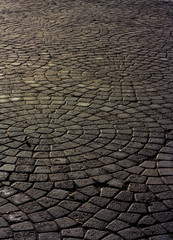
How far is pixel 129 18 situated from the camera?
11398 mm

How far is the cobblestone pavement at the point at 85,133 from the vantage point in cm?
378

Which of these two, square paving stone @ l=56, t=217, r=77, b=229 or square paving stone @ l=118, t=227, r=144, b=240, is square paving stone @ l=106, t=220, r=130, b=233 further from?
square paving stone @ l=56, t=217, r=77, b=229

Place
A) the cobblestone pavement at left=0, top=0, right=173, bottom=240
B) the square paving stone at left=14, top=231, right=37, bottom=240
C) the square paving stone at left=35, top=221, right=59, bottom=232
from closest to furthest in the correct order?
the square paving stone at left=14, top=231, right=37, bottom=240, the square paving stone at left=35, top=221, right=59, bottom=232, the cobblestone pavement at left=0, top=0, right=173, bottom=240

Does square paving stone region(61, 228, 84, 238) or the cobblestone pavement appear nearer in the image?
square paving stone region(61, 228, 84, 238)

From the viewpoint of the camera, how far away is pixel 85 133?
5297mm

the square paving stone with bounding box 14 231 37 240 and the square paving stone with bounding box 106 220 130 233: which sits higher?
the square paving stone with bounding box 14 231 37 240

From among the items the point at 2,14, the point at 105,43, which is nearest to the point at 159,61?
the point at 105,43

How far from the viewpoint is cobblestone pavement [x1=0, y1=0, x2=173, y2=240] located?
3781mm

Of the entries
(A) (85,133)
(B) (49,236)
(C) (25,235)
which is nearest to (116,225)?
(B) (49,236)

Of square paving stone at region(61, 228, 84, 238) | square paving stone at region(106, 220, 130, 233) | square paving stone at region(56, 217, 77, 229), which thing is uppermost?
square paving stone at region(56, 217, 77, 229)

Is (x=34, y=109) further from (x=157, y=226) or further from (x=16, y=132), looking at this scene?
(x=157, y=226)

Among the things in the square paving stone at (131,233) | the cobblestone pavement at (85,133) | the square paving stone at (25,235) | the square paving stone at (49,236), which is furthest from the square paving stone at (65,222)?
the square paving stone at (131,233)

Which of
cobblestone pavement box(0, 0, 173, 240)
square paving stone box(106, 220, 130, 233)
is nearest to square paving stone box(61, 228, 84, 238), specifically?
cobblestone pavement box(0, 0, 173, 240)

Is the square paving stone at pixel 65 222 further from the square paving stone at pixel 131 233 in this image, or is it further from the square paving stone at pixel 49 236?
the square paving stone at pixel 131 233
